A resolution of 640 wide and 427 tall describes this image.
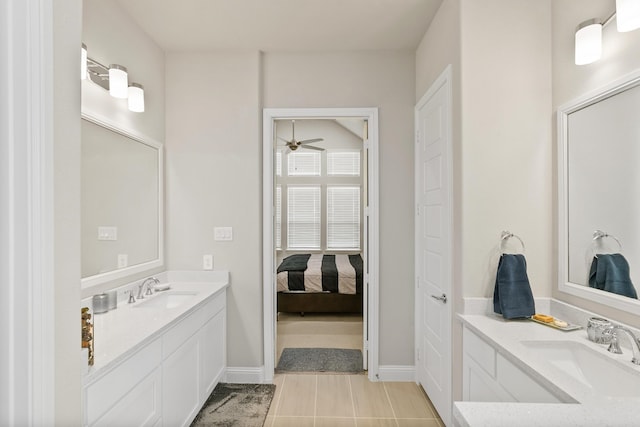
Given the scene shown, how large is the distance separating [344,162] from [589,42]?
5136 mm

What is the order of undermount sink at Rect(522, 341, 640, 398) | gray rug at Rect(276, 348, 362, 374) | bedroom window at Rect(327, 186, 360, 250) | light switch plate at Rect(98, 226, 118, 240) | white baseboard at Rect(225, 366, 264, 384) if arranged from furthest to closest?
bedroom window at Rect(327, 186, 360, 250)
gray rug at Rect(276, 348, 362, 374)
white baseboard at Rect(225, 366, 264, 384)
light switch plate at Rect(98, 226, 118, 240)
undermount sink at Rect(522, 341, 640, 398)

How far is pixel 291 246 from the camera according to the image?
21.7 feet

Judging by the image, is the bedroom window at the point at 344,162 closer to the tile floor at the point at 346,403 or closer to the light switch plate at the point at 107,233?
the tile floor at the point at 346,403

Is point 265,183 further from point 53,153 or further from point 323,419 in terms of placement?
point 53,153

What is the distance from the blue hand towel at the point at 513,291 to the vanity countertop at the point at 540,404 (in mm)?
58

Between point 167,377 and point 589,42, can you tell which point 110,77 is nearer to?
point 167,377

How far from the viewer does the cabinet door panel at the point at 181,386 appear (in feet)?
6.06

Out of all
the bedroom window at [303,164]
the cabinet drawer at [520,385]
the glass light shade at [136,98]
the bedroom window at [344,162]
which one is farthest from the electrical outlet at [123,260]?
the bedroom window at [344,162]

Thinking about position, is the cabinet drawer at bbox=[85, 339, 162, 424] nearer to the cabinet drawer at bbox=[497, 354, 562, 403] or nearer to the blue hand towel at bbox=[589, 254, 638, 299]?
the cabinet drawer at bbox=[497, 354, 562, 403]

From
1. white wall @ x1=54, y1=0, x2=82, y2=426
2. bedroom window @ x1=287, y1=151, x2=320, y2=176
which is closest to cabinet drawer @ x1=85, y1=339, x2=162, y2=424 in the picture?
white wall @ x1=54, y1=0, x2=82, y2=426

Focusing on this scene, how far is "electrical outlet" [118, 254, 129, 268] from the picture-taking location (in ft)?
7.40

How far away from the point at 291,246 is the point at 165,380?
4.80 metres

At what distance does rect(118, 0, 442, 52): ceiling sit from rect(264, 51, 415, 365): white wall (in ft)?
0.43

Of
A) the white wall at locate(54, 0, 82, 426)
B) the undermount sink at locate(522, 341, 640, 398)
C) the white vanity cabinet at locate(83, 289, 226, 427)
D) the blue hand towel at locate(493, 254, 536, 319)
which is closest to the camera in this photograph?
the white wall at locate(54, 0, 82, 426)
